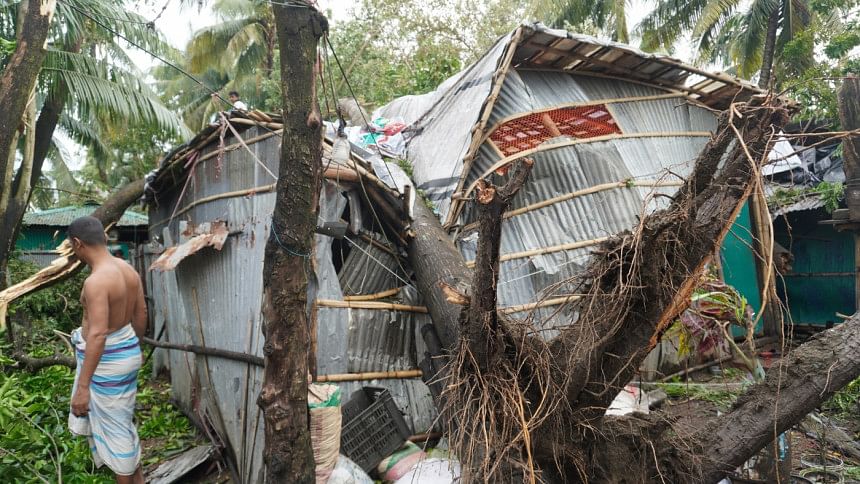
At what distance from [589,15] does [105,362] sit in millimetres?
18016

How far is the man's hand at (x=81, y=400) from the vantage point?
3.62 m

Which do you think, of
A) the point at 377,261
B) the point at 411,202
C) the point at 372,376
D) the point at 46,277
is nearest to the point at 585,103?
the point at 411,202

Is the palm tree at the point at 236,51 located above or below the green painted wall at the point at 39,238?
above

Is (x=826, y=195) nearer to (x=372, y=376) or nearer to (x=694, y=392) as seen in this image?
(x=694, y=392)

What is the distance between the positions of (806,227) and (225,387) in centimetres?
1168


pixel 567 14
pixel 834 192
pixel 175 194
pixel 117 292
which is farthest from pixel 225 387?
pixel 567 14

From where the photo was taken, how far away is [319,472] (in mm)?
3936

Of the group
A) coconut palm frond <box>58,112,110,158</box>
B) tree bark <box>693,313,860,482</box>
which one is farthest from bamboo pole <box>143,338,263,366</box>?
coconut palm frond <box>58,112,110,158</box>

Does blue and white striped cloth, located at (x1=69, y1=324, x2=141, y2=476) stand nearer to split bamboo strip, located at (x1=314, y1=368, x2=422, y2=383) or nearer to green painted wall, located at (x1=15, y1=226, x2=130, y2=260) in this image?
split bamboo strip, located at (x1=314, y1=368, x2=422, y2=383)

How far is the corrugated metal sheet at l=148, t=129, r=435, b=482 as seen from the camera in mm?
4949

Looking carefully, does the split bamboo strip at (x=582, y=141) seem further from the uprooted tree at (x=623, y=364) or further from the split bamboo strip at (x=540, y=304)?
the uprooted tree at (x=623, y=364)

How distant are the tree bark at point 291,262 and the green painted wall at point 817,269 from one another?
10.9m

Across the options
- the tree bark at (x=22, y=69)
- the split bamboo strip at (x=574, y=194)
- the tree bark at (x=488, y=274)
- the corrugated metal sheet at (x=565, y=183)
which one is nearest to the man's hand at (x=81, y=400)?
the tree bark at (x=488, y=274)

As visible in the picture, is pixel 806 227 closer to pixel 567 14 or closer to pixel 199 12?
pixel 567 14
